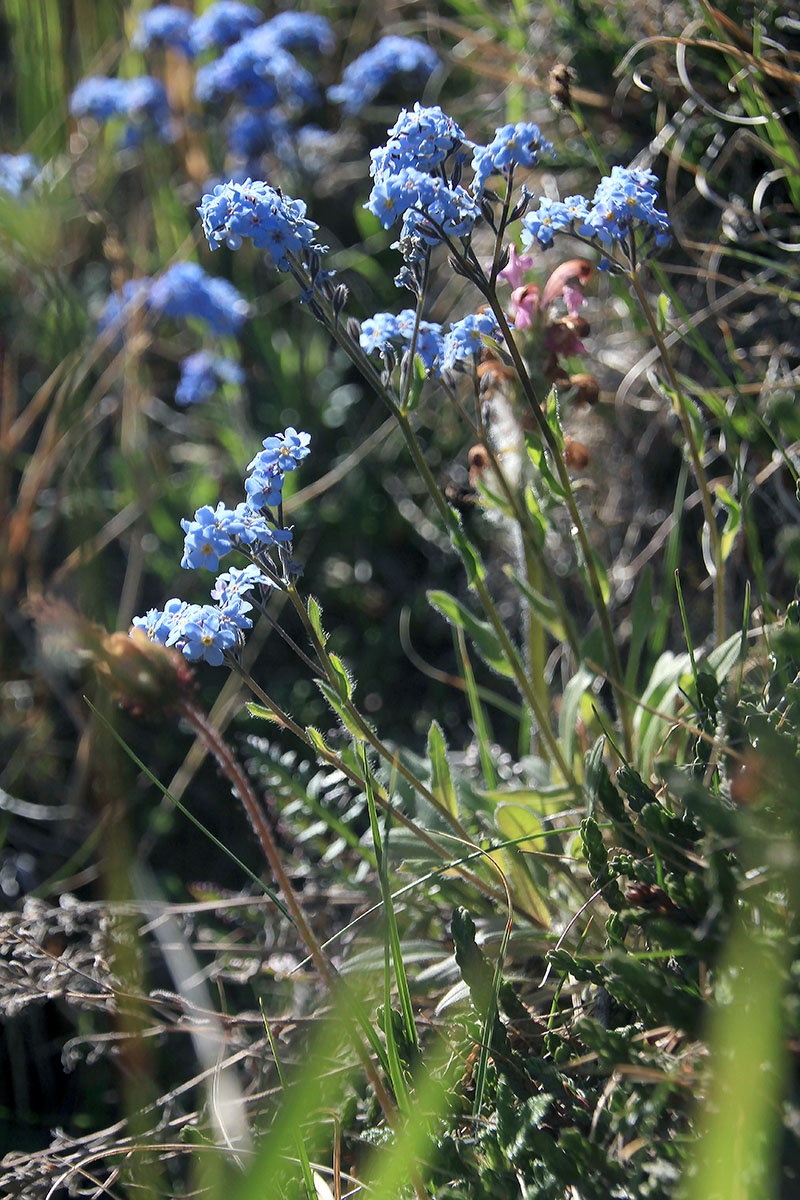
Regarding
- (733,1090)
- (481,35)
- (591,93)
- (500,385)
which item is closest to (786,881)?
(733,1090)

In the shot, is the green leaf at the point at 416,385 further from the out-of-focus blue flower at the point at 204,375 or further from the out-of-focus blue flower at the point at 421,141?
the out-of-focus blue flower at the point at 204,375

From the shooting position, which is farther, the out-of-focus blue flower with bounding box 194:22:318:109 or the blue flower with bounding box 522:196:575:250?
the out-of-focus blue flower with bounding box 194:22:318:109

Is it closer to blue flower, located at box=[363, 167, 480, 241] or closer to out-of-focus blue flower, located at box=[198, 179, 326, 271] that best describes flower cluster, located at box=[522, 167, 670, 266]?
blue flower, located at box=[363, 167, 480, 241]

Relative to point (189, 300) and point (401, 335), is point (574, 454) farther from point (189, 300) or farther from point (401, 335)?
point (189, 300)

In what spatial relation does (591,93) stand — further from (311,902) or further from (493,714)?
(311,902)

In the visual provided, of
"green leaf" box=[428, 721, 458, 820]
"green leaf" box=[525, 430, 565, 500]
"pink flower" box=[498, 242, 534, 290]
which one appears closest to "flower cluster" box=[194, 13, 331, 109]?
"pink flower" box=[498, 242, 534, 290]

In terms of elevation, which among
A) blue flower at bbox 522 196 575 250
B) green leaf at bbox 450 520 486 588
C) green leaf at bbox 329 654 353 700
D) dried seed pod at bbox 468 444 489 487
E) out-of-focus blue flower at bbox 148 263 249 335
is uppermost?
out-of-focus blue flower at bbox 148 263 249 335

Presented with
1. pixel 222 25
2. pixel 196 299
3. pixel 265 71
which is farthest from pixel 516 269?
pixel 222 25
